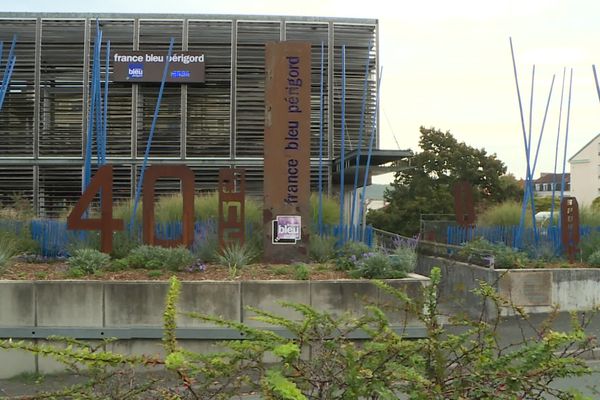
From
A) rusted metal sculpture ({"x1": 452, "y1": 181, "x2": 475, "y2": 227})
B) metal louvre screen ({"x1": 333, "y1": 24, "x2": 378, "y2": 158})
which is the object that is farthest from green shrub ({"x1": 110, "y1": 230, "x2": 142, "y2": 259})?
metal louvre screen ({"x1": 333, "y1": 24, "x2": 378, "y2": 158})

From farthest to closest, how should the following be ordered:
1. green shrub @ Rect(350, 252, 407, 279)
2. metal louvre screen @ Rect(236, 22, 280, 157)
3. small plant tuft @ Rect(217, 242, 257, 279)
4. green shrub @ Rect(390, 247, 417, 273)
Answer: metal louvre screen @ Rect(236, 22, 280, 157) → small plant tuft @ Rect(217, 242, 257, 279) → green shrub @ Rect(390, 247, 417, 273) → green shrub @ Rect(350, 252, 407, 279)

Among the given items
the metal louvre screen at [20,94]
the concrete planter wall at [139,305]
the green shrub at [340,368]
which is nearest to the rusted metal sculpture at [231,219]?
the concrete planter wall at [139,305]

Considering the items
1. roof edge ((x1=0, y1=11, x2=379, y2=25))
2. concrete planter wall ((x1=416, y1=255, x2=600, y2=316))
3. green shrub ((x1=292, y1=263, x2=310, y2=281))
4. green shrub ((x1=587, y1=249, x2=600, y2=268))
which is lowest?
concrete planter wall ((x1=416, y1=255, x2=600, y2=316))

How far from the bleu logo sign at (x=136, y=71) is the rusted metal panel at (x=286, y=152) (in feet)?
52.0

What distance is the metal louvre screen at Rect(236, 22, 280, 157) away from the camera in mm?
24812

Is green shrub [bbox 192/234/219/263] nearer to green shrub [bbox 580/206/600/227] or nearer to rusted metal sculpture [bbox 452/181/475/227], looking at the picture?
rusted metal sculpture [bbox 452/181/475/227]

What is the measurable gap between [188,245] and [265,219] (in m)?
1.41

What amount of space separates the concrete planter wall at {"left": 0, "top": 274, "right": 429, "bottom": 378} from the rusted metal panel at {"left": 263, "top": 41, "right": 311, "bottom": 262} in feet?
6.64

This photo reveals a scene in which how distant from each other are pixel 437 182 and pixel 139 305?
27446 mm

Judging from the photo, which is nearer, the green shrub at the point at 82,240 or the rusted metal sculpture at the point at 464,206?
the green shrub at the point at 82,240

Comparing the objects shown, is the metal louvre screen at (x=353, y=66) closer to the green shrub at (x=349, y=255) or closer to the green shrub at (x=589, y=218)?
the green shrub at (x=589, y=218)

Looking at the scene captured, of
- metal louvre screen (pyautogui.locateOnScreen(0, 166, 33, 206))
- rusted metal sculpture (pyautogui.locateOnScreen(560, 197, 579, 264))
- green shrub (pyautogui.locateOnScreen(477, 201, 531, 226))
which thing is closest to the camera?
rusted metal sculpture (pyautogui.locateOnScreen(560, 197, 579, 264))

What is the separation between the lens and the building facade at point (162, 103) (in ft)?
79.9

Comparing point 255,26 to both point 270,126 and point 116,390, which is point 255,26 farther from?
point 116,390
